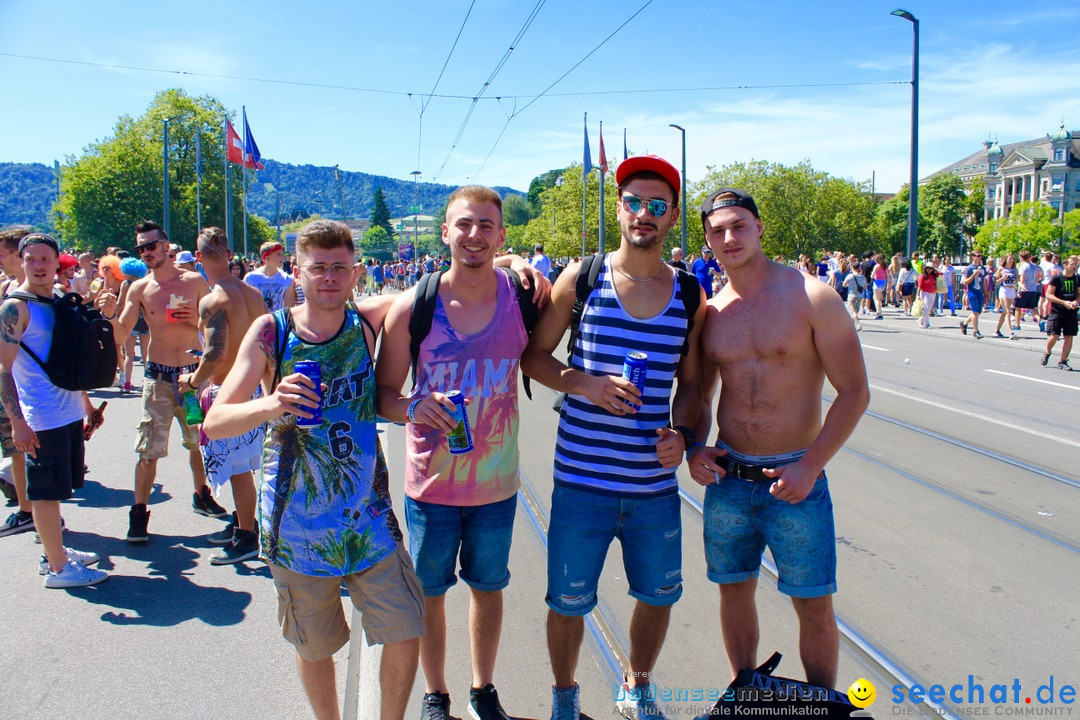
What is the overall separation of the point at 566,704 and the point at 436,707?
50 centimetres

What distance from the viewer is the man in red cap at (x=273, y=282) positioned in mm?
7411

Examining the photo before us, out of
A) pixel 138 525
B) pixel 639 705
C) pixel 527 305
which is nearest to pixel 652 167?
pixel 527 305

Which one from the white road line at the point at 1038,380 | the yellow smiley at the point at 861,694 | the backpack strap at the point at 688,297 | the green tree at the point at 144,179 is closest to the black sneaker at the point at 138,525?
the backpack strap at the point at 688,297

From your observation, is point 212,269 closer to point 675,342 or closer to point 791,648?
point 675,342

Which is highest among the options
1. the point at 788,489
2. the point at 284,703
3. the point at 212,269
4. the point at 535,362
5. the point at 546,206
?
the point at 546,206

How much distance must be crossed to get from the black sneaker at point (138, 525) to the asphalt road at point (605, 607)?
9 cm

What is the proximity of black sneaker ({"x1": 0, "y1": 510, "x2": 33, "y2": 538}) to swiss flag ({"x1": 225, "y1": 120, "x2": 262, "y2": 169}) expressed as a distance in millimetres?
30567

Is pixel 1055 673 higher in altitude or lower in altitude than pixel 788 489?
lower

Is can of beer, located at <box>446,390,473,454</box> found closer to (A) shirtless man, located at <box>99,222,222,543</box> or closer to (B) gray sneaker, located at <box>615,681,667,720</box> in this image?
(B) gray sneaker, located at <box>615,681,667,720</box>

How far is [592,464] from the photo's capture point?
2.86 meters

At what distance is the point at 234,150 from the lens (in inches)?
1334

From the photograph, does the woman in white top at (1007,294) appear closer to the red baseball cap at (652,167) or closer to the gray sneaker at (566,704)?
the red baseball cap at (652,167)

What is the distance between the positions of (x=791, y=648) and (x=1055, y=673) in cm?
106

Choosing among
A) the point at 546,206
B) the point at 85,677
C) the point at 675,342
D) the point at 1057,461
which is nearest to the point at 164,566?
the point at 85,677
